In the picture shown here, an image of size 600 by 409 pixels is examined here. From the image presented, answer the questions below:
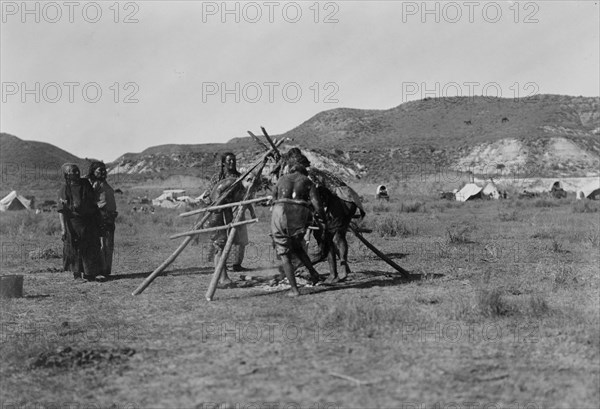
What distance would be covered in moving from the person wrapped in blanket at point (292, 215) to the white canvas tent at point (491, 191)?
34.0 meters

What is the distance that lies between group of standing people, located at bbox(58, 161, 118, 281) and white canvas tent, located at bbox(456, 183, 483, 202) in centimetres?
3132

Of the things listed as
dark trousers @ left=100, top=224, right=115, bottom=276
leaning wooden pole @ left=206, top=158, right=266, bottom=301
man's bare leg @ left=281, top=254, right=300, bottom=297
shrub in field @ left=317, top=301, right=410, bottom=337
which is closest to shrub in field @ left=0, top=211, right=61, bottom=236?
dark trousers @ left=100, top=224, right=115, bottom=276

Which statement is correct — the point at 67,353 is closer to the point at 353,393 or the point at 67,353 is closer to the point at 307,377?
the point at 307,377

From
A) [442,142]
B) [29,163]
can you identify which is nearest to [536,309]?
[442,142]

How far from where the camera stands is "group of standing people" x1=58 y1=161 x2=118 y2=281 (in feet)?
31.3

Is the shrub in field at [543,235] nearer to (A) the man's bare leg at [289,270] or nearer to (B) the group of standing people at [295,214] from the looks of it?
(B) the group of standing people at [295,214]

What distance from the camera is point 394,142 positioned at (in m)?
73.1

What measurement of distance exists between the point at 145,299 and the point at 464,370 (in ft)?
16.0

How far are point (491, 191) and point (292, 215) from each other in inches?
1382

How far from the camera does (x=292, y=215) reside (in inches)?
313

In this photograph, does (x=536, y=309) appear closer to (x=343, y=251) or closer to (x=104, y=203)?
(x=343, y=251)

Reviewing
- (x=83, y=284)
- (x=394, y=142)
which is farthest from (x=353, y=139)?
(x=83, y=284)

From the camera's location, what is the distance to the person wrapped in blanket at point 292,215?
791 cm

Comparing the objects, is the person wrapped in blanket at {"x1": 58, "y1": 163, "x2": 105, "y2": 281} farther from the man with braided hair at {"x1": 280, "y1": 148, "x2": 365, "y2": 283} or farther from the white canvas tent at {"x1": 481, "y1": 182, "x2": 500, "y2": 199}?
the white canvas tent at {"x1": 481, "y1": 182, "x2": 500, "y2": 199}
